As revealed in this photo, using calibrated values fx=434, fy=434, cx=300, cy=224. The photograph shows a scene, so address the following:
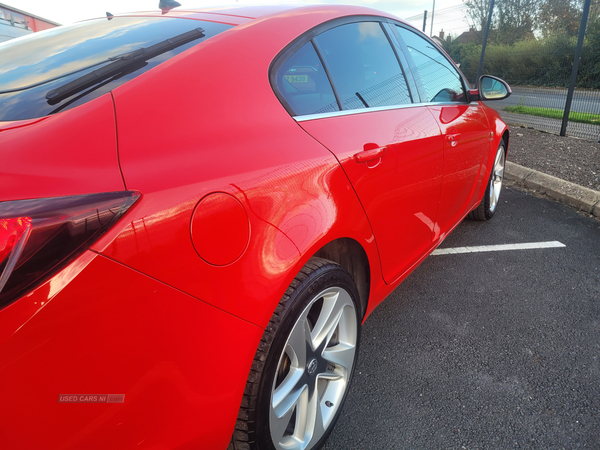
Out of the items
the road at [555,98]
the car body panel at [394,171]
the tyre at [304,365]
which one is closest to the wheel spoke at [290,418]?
the tyre at [304,365]

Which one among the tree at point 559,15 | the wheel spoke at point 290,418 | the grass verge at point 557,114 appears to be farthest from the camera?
the tree at point 559,15

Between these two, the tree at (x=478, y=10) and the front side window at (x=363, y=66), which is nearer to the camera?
the front side window at (x=363, y=66)

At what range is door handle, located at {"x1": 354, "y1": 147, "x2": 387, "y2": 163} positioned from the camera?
1726 millimetres

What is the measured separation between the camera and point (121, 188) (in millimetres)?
1012

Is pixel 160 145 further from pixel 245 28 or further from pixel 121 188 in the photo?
pixel 245 28

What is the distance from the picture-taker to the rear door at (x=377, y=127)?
1708mm

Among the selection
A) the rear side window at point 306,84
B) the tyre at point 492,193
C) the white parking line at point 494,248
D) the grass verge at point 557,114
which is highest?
the rear side window at point 306,84

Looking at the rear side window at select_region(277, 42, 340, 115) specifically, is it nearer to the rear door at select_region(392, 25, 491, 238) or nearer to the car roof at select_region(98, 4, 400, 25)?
the car roof at select_region(98, 4, 400, 25)

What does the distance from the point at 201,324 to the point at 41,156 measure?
55 centimetres

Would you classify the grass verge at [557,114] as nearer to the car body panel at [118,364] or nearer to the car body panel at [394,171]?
the car body panel at [394,171]

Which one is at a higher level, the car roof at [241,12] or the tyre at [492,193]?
the car roof at [241,12]

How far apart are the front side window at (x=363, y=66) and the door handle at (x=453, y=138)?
0.36m

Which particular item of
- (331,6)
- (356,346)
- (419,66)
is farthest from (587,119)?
(356,346)

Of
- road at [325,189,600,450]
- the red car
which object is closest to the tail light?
the red car
